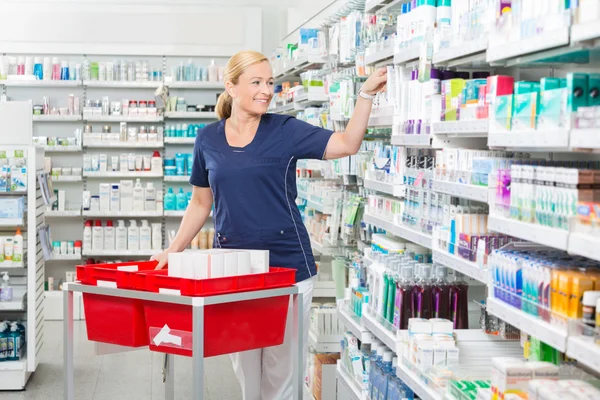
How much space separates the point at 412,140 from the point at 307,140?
533 mm

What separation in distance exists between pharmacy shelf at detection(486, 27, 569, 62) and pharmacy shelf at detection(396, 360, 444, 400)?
1.17m

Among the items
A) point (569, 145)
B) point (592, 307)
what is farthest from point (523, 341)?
point (569, 145)

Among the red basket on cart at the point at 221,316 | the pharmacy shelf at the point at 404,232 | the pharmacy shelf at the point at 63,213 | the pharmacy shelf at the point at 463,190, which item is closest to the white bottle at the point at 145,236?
the pharmacy shelf at the point at 63,213

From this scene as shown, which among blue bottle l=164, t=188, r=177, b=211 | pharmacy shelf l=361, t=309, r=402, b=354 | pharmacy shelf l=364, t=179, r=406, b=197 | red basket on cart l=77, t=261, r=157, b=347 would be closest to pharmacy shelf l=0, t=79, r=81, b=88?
blue bottle l=164, t=188, r=177, b=211

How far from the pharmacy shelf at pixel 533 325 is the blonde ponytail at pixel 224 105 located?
1.78 meters

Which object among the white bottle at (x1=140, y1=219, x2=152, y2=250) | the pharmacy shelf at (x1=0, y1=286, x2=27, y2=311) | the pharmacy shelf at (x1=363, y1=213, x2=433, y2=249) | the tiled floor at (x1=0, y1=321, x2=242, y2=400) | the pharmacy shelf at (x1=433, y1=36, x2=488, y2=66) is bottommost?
the tiled floor at (x1=0, y1=321, x2=242, y2=400)

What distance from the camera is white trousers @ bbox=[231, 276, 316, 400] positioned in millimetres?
3883

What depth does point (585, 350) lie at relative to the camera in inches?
83.7

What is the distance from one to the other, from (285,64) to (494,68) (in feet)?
13.7

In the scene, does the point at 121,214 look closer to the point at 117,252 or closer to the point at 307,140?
the point at 117,252

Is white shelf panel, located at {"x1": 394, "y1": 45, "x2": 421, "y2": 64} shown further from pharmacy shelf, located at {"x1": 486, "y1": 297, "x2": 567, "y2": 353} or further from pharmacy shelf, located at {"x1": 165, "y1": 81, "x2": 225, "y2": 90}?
pharmacy shelf, located at {"x1": 165, "y1": 81, "x2": 225, "y2": 90}

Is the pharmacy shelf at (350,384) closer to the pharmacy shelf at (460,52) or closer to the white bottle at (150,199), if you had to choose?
the pharmacy shelf at (460,52)

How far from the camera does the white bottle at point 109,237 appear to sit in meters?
9.53

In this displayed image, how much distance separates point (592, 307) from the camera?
2223 mm
